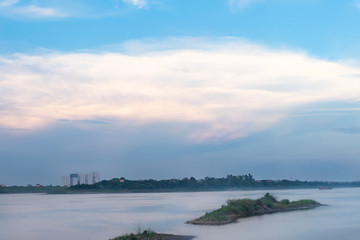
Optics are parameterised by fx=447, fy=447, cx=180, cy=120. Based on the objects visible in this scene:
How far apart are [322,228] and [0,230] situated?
26.4m

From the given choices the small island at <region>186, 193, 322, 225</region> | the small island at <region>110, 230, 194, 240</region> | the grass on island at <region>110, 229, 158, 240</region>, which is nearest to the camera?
the grass on island at <region>110, 229, 158, 240</region>

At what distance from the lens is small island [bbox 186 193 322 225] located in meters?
38.7

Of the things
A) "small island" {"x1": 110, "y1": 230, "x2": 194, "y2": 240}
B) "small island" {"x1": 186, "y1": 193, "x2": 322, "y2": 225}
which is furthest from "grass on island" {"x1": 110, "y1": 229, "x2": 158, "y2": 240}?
"small island" {"x1": 186, "y1": 193, "x2": 322, "y2": 225}

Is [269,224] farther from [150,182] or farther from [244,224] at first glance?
[150,182]

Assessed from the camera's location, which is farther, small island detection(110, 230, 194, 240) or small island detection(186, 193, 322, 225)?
small island detection(186, 193, 322, 225)

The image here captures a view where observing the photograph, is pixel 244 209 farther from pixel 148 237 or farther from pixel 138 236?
pixel 138 236

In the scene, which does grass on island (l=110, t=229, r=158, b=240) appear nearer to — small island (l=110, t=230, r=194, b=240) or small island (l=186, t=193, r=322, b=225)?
small island (l=110, t=230, r=194, b=240)

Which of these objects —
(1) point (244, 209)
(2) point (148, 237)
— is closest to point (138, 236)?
(2) point (148, 237)

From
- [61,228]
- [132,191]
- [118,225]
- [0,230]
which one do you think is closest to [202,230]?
[118,225]

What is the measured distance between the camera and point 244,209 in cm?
4656

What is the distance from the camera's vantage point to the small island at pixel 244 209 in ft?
127

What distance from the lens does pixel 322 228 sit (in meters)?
35.6

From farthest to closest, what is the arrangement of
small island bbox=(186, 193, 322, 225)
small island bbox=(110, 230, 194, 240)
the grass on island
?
small island bbox=(186, 193, 322, 225), small island bbox=(110, 230, 194, 240), the grass on island

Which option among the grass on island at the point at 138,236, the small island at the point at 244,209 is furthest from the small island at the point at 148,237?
the small island at the point at 244,209
